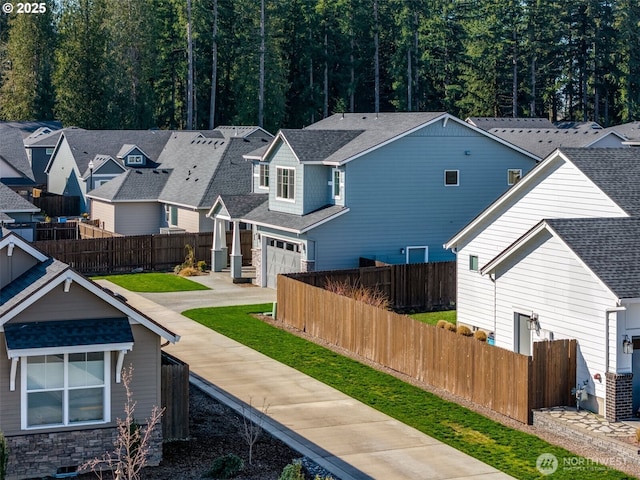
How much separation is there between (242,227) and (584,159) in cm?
2436

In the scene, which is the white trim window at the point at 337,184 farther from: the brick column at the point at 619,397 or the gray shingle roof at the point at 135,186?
the brick column at the point at 619,397

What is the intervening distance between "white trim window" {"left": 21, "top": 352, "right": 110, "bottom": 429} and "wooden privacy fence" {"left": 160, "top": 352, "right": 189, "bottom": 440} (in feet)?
5.82

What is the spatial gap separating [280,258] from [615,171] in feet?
57.1

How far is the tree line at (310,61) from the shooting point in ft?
310

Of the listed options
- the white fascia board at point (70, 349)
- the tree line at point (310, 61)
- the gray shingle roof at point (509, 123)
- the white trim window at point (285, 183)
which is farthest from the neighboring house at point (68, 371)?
the tree line at point (310, 61)

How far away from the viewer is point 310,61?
10112 cm

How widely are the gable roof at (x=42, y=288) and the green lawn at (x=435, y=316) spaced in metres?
16.6

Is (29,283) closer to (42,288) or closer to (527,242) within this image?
(42,288)

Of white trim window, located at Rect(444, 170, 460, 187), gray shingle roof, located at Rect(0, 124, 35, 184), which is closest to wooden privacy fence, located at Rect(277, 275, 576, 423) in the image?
white trim window, located at Rect(444, 170, 460, 187)

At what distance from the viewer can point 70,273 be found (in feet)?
→ 66.1

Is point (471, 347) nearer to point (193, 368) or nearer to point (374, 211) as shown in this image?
point (193, 368)

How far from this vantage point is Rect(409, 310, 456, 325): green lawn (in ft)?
120

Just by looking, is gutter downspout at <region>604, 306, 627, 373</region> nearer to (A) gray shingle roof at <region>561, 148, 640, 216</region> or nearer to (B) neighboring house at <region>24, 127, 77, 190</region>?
(A) gray shingle roof at <region>561, 148, 640, 216</region>

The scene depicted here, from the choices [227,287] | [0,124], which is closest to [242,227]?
[227,287]
